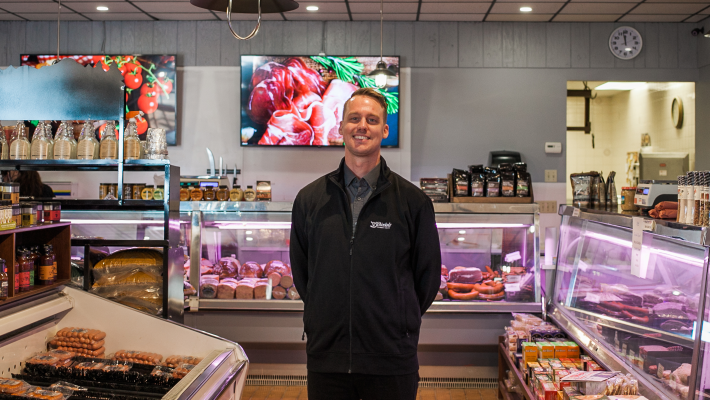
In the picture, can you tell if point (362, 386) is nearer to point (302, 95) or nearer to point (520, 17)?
point (302, 95)

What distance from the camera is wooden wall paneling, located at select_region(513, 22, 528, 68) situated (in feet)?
19.9

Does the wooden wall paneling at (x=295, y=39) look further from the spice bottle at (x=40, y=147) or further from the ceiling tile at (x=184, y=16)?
the spice bottle at (x=40, y=147)

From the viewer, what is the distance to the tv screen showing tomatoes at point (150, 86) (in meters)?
6.09

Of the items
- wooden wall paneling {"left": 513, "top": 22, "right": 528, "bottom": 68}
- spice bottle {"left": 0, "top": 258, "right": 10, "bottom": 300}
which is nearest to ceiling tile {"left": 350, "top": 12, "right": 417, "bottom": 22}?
wooden wall paneling {"left": 513, "top": 22, "right": 528, "bottom": 68}

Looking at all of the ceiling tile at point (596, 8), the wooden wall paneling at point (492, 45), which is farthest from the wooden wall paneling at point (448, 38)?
the ceiling tile at point (596, 8)

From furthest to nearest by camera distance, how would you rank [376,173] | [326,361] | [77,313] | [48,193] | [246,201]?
[48,193] < [246,201] < [77,313] < [376,173] < [326,361]

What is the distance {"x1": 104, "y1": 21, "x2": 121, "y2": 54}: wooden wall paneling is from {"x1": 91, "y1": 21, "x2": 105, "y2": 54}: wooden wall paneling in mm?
58

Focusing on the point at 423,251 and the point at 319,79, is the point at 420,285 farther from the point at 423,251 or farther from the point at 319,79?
the point at 319,79

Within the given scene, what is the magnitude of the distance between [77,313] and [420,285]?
5.71 ft

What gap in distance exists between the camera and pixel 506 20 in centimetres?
601

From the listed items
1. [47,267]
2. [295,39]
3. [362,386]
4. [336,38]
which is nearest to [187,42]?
[295,39]

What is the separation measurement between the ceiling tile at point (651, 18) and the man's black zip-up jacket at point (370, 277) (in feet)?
16.4

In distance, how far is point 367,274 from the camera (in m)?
1.95

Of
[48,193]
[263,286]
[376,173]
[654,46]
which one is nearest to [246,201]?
[263,286]
